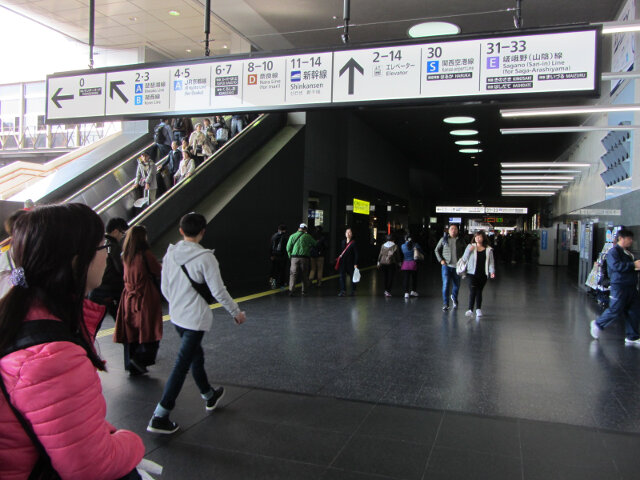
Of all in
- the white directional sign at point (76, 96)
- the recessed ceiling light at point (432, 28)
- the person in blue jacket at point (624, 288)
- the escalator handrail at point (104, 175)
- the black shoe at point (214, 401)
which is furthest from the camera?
the escalator handrail at point (104, 175)

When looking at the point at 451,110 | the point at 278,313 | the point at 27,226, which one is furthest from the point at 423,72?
the point at 451,110

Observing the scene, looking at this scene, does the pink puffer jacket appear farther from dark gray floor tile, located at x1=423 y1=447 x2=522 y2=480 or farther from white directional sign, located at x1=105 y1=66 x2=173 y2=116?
white directional sign, located at x1=105 y1=66 x2=173 y2=116

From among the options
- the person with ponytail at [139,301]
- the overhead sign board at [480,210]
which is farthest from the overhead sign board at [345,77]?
the overhead sign board at [480,210]

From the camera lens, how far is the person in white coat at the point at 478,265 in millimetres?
8781

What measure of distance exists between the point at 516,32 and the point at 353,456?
11.1 feet

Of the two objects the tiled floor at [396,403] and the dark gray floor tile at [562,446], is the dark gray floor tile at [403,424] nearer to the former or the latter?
the tiled floor at [396,403]

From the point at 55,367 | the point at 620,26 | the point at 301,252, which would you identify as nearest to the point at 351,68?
the point at 620,26

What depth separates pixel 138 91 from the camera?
504 centimetres

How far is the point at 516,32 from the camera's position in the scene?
152 inches

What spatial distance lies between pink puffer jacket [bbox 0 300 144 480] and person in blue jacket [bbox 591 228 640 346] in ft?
23.5

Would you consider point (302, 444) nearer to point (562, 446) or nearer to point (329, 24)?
point (562, 446)

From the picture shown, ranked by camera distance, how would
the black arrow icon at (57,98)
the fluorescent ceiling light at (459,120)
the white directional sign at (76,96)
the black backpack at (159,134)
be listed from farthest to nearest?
the fluorescent ceiling light at (459,120), the black backpack at (159,134), the black arrow icon at (57,98), the white directional sign at (76,96)

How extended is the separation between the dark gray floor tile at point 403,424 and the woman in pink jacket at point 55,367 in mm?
2593

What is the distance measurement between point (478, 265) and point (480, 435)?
5.56 meters
